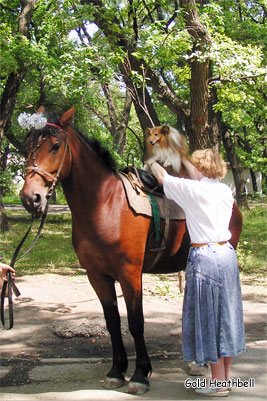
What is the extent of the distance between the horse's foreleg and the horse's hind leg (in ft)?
0.62

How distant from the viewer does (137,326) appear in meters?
4.01

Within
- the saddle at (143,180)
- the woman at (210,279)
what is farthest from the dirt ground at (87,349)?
the saddle at (143,180)

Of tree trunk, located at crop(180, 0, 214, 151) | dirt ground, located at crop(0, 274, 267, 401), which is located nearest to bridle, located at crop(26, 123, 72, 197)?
dirt ground, located at crop(0, 274, 267, 401)

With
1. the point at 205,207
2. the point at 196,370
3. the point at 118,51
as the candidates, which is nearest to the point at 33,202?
the point at 205,207

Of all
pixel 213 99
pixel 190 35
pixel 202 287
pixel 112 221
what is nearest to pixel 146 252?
pixel 112 221

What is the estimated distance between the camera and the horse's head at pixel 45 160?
3.53m

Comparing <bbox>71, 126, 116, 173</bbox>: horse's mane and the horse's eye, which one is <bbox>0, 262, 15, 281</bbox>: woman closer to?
the horse's eye

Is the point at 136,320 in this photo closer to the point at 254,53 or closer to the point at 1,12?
the point at 254,53

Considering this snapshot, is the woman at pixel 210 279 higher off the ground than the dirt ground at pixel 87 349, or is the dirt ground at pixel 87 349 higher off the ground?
the woman at pixel 210 279

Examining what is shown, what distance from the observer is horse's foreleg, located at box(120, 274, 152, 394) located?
12.7 feet

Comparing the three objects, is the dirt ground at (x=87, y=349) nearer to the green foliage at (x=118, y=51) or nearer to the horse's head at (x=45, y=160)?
the horse's head at (x=45, y=160)

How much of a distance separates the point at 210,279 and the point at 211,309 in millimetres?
231

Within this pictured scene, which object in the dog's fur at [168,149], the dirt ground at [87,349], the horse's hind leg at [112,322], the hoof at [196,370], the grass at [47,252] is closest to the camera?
the dirt ground at [87,349]

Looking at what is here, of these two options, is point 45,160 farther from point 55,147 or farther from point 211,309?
point 211,309
